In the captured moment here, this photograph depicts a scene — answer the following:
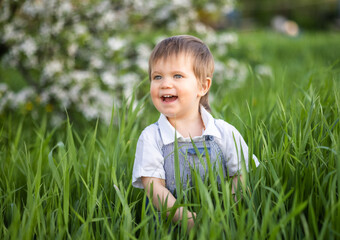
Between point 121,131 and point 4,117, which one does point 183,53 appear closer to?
point 121,131

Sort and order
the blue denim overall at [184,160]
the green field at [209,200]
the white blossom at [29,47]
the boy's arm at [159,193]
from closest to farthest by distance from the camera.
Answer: the green field at [209,200]
the boy's arm at [159,193]
the blue denim overall at [184,160]
the white blossom at [29,47]

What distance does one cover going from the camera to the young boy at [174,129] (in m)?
1.34

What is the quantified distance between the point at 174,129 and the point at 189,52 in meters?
0.30

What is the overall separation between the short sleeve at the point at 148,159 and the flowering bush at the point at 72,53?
5.57ft

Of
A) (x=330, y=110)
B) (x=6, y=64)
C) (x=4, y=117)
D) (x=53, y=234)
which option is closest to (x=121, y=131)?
(x=53, y=234)

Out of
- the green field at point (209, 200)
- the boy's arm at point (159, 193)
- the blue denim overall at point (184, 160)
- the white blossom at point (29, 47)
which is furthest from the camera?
the white blossom at point (29, 47)

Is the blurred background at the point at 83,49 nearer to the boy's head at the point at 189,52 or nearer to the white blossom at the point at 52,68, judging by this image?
the white blossom at the point at 52,68

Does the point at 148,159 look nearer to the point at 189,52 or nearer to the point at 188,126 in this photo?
the point at 188,126

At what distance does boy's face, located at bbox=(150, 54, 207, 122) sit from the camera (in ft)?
4.44

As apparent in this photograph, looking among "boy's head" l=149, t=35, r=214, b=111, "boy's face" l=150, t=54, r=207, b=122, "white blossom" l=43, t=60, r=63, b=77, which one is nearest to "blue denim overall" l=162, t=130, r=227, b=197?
Result: "boy's face" l=150, t=54, r=207, b=122

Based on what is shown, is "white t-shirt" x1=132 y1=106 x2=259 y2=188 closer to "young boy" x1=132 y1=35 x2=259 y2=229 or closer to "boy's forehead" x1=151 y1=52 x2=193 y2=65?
"young boy" x1=132 y1=35 x2=259 y2=229

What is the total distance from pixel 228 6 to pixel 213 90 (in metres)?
1.19

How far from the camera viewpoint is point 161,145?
4.57 feet

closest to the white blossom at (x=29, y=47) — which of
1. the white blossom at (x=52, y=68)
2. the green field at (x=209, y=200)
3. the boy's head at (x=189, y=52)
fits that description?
the white blossom at (x=52, y=68)
